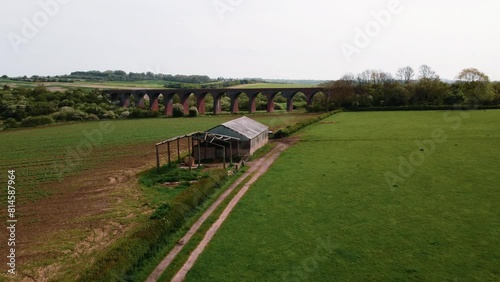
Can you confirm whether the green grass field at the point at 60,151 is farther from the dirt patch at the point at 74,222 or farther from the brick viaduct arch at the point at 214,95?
the brick viaduct arch at the point at 214,95

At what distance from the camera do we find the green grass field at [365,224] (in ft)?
36.0

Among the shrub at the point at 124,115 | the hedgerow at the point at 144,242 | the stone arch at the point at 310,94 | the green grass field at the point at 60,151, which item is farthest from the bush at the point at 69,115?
the hedgerow at the point at 144,242

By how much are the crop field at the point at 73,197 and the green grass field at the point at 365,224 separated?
504 centimetres

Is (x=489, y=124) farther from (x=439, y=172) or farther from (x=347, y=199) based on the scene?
(x=347, y=199)

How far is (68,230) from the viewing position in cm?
1505

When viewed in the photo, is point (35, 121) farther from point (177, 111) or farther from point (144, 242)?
point (144, 242)

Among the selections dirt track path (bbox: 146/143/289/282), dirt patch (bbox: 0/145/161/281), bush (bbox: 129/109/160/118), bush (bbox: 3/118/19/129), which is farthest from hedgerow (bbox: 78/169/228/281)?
bush (bbox: 129/109/160/118)

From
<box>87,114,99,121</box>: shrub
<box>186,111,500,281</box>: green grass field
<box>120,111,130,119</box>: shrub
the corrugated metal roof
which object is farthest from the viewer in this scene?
<box>120,111,130,119</box>: shrub

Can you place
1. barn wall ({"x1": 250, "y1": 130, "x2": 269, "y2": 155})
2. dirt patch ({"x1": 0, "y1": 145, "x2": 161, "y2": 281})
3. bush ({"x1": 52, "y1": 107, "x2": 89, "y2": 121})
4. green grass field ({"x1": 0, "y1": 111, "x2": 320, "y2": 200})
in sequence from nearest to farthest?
1. dirt patch ({"x1": 0, "y1": 145, "x2": 161, "y2": 281})
2. green grass field ({"x1": 0, "y1": 111, "x2": 320, "y2": 200})
3. barn wall ({"x1": 250, "y1": 130, "x2": 269, "y2": 155})
4. bush ({"x1": 52, "y1": 107, "x2": 89, "y2": 121})

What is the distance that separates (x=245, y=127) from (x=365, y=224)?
59.4 ft

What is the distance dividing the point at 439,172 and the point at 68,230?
19.7m

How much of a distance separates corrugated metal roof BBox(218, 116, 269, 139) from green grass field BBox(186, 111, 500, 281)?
4763mm

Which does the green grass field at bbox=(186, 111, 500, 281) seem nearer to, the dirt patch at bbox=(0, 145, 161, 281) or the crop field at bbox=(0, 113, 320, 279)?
the dirt patch at bbox=(0, 145, 161, 281)

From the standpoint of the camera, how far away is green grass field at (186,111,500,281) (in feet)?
36.0
